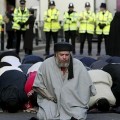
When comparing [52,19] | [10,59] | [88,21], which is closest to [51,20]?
[52,19]

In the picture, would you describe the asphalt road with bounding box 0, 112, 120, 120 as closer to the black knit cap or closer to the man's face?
the man's face

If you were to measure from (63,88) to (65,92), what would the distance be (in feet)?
0.22

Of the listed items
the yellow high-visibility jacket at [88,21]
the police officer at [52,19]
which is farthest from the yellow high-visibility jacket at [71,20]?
the police officer at [52,19]

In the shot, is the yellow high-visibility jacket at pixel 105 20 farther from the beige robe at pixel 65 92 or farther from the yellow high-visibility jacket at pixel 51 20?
the beige robe at pixel 65 92

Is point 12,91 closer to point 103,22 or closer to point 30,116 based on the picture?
point 30,116

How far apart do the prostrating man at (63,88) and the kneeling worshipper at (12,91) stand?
914 millimetres

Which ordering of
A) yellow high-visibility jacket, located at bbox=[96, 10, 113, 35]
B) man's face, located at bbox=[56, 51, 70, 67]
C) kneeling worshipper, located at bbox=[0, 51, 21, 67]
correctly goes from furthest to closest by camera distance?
yellow high-visibility jacket, located at bbox=[96, 10, 113, 35]
kneeling worshipper, located at bbox=[0, 51, 21, 67]
man's face, located at bbox=[56, 51, 70, 67]

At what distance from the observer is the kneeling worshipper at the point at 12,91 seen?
9523 millimetres

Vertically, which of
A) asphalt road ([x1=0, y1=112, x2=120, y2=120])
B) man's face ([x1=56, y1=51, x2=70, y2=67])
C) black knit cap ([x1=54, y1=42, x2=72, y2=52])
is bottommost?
asphalt road ([x1=0, y1=112, x2=120, y2=120])

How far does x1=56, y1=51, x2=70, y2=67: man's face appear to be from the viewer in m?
8.56

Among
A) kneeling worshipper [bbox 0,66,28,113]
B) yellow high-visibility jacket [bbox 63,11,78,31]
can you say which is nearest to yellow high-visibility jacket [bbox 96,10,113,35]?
yellow high-visibility jacket [bbox 63,11,78,31]

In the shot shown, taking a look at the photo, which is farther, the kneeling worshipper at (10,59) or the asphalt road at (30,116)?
the kneeling worshipper at (10,59)

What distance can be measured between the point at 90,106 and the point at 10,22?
15423 mm

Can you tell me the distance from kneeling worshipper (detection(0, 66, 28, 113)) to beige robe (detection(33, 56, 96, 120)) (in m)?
0.93
